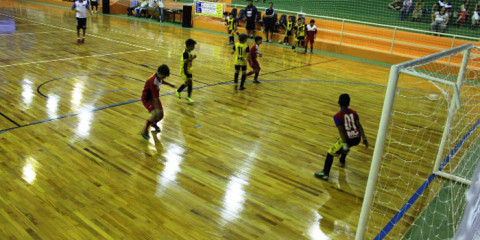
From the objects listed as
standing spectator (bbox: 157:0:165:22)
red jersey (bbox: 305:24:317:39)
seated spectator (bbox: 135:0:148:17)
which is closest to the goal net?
red jersey (bbox: 305:24:317:39)

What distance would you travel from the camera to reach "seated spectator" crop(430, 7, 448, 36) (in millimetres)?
14469

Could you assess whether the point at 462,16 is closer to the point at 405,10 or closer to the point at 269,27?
the point at 405,10

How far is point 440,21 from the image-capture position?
47.6 feet

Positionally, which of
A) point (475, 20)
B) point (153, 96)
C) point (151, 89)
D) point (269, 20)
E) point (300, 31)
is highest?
point (475, 20)

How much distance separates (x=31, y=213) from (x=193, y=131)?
9.58 feet

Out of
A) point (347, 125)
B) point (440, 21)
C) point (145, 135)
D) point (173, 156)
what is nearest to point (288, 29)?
point (440, 21)

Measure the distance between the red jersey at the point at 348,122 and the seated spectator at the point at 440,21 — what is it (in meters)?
11.9

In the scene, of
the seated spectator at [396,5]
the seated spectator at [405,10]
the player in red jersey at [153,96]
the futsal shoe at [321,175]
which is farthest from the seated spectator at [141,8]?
the futsal shoe at [321,175]

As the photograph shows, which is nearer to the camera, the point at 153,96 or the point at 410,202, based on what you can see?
the point at 410,202

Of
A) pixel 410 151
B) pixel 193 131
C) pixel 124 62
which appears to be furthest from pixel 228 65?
pixel 410 151

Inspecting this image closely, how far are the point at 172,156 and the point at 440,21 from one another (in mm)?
12964

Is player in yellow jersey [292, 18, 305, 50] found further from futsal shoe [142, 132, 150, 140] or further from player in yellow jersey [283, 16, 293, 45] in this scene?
futsal shoe [142, 132, 150, 140]

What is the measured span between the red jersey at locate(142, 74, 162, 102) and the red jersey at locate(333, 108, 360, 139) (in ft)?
8.93

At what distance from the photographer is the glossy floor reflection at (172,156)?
158 inches
